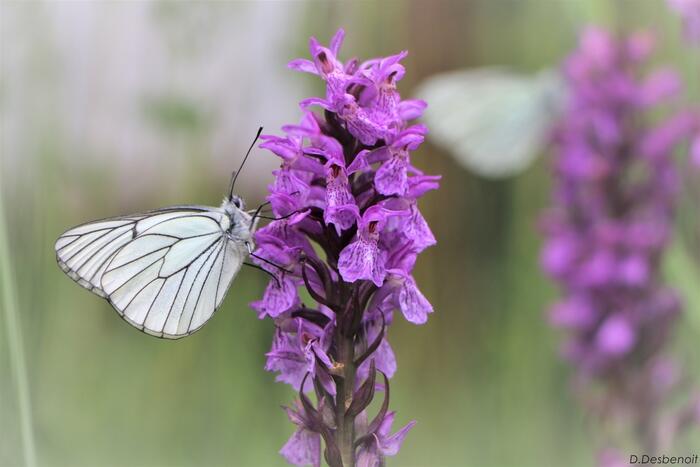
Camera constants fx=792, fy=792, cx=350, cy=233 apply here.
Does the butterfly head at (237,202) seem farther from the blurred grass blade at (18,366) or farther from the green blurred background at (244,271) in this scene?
the green blurred background at (244,271)

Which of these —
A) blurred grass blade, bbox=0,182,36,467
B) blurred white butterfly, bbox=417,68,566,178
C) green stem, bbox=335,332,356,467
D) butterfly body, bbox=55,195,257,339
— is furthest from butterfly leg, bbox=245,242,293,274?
blurred white butterfly, bbox=417,68,566,178

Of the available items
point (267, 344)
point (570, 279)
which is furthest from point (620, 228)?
point (267, 344)

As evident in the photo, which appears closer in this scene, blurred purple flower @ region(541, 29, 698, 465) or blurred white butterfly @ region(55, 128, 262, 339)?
blurred white butterfly @ region(55, 128, 262, 339)

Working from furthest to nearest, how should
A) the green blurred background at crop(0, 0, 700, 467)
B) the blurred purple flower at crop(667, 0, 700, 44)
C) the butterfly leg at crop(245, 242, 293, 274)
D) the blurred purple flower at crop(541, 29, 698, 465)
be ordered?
the green blurred background at crop(0, 0, 700, 467), the blurred purple flower at crop(541, 29, 698, 465), the blurred purple flower at crop(667, 0, 700, 44), the butterfly leg at crop(245, 242, 293, 274)

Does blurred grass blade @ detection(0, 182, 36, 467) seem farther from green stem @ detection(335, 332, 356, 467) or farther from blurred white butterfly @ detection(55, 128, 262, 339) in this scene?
green stem @ detection(335, 332, 356, 467)

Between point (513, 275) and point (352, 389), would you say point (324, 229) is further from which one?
point (513, 275)

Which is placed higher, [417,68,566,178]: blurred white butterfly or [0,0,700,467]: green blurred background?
[417,68,566,178]: blurred white butterfly

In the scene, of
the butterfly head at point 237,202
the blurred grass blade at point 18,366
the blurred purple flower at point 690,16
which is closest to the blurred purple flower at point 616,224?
the blurred purple flower at point 690,16

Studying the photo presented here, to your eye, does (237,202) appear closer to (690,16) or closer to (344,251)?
(344,251)
